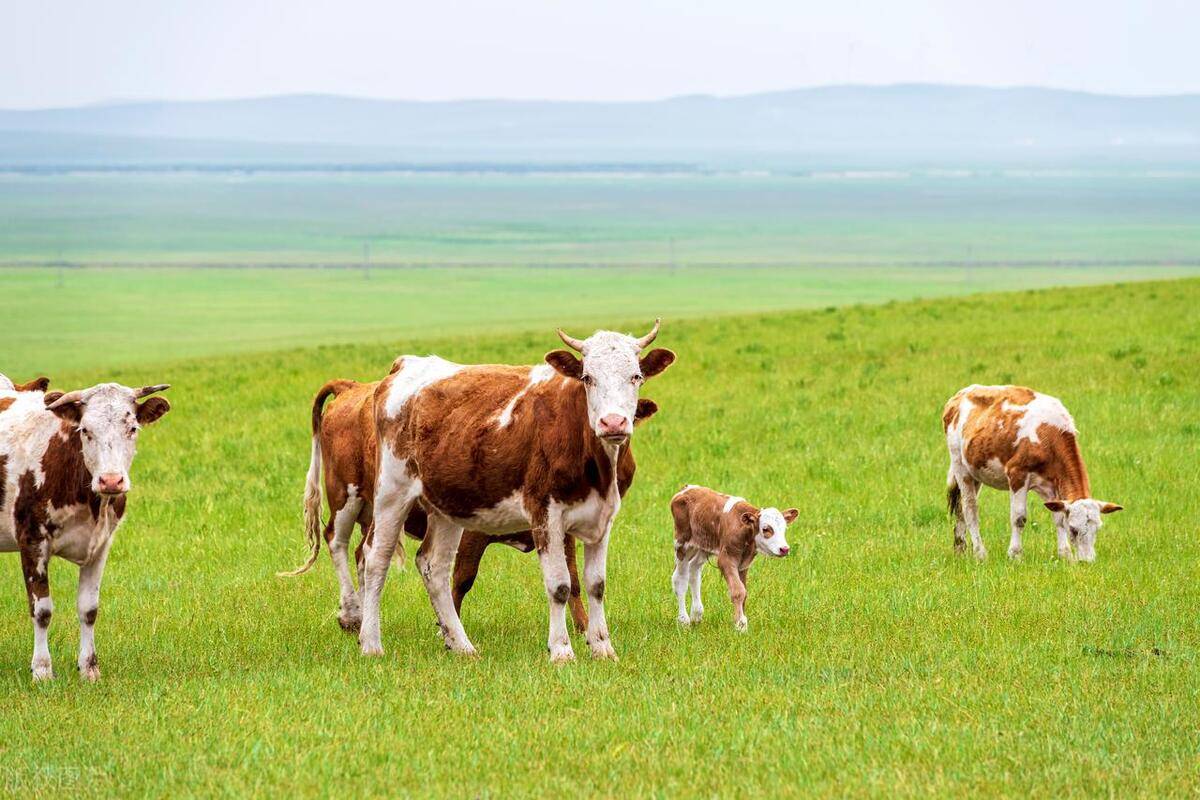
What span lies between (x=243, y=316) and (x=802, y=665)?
250ft

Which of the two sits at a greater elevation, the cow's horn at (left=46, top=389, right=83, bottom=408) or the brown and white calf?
the cow's horn at (left=46, top=389, right=83, bottom=408)

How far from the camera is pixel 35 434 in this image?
12062 millimetres

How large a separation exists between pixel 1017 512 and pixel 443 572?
21.0 ft

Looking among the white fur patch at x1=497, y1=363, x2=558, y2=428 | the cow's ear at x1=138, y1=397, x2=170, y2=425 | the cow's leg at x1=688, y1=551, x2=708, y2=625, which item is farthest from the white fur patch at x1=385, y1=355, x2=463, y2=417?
the cow's leg at x1=688, y1=551, x2=708, y2=625

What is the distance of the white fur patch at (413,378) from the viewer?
12.9 meters

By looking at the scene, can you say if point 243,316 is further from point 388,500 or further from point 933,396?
point 388,500

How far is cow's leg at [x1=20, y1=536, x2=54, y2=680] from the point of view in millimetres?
11688

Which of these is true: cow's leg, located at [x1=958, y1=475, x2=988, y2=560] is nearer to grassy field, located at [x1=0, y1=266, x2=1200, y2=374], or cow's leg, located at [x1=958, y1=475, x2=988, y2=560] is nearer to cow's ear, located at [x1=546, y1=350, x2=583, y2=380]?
cow's ear, located at [x1=546, y1=350, x2=583, y2=380]

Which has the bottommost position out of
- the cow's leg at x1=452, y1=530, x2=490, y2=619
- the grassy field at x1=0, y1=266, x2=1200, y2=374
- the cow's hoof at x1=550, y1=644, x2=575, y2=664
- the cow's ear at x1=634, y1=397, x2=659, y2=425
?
the grassy field at x1=0, y1=266, x2=1200, y2=374

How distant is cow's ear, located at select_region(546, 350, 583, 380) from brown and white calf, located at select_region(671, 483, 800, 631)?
2.17 metres

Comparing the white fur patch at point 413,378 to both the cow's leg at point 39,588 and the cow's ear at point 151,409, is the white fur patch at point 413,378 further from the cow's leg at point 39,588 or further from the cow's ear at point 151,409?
the cow's leg at point 39,588

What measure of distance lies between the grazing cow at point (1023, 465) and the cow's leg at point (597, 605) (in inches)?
217

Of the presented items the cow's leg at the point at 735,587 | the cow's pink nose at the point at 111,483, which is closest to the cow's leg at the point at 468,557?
the cow's leg at the point at 735,587

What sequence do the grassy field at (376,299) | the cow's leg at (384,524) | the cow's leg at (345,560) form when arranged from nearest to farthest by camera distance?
the cow's leg at (384,524) < the cow's leg at (345,560) < the grassy field at (376,299)
